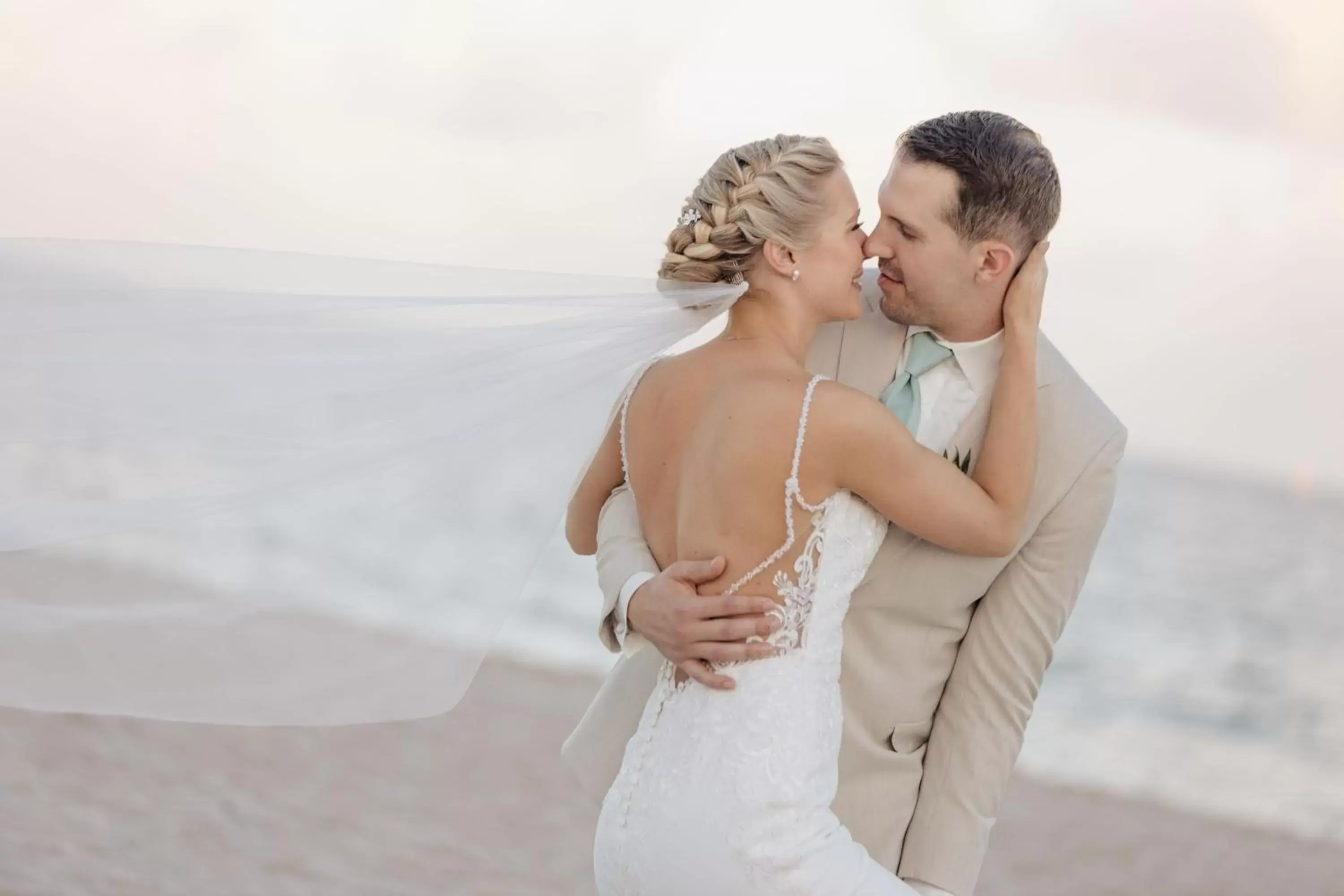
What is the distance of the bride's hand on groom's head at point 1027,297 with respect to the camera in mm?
2924

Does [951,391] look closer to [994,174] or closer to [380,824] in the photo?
[994,174]

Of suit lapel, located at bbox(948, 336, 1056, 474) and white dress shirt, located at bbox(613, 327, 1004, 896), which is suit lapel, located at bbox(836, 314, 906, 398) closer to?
white dress shirt, located at bbox(613, 327, 1004, 896)

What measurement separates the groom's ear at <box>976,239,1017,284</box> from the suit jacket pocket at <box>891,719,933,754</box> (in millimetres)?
950

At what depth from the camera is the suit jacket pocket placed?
312 centimetres

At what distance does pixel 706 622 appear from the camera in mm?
2641

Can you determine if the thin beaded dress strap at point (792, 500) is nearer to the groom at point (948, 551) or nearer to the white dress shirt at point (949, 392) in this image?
the groom at point (948, 551)

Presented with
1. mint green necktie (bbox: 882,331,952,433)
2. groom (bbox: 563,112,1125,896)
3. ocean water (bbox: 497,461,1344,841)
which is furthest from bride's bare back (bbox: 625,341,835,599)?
ocean water (bbox: 497,461,1344,841)

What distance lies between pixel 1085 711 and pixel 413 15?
12235 millimetres

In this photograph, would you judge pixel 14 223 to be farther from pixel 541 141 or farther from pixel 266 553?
pixel 541 141

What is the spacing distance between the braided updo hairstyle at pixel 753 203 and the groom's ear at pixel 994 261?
13.5 inches

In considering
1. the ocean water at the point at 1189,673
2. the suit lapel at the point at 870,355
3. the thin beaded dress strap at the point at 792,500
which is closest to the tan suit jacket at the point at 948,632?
the suit lapel at the point at 870,355

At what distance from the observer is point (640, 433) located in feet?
9.68

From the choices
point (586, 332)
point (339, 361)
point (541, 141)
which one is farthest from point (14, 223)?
point (541, 141)

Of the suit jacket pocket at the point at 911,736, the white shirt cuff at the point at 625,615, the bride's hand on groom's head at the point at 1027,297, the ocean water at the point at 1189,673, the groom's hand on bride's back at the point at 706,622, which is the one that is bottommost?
the ocean water at the point at 1189,673
